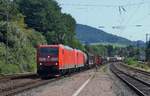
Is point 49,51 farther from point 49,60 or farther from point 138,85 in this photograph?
point 138,85

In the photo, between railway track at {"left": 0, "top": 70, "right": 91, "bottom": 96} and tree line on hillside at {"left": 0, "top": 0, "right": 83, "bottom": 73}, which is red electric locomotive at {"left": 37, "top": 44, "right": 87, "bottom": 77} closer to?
railway track at {"left": 0, "top": 70, "right": 91, "bottom": 96}

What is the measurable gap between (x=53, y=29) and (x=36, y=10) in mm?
6097

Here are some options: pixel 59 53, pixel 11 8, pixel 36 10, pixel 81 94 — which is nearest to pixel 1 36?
pixel 11 8

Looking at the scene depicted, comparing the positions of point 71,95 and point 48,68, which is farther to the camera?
point 48,68

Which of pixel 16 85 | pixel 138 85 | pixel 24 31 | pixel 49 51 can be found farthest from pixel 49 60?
pixel 24 31

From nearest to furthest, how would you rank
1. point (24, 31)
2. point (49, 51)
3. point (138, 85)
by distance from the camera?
point (138, 85), point (49, 51), point (24, 31)

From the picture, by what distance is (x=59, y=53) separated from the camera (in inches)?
1796

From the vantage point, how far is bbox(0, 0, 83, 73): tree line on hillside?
67125mm

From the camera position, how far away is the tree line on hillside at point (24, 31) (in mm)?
67125

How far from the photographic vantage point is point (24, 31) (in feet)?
281

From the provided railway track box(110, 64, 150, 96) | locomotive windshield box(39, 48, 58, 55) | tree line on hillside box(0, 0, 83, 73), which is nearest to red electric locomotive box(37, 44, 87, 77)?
locomotive windshield box(39, 48, 58, 55)

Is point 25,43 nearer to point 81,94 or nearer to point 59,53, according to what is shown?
point 59,53

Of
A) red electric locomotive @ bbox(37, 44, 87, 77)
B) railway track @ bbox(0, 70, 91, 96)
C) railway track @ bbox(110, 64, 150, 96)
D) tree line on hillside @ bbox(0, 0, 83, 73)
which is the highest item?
tree line on hillside @ bbox(0, 0, 83, 73)

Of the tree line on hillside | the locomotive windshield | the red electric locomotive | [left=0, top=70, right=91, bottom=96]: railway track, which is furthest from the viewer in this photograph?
the tree line on hillside
